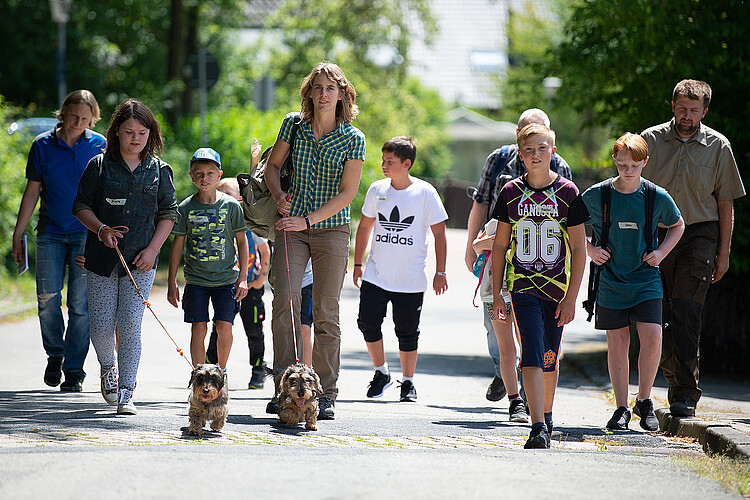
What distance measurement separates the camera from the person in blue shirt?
788 centimetres

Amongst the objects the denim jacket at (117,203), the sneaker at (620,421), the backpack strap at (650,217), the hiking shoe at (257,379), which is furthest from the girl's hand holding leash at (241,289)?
the backpack strap at (650,217)

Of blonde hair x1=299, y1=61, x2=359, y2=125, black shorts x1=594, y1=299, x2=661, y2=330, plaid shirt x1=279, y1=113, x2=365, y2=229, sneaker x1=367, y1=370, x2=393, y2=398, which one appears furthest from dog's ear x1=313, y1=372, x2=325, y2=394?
sneaker x1=367, y1=370, x2=393, y2=398

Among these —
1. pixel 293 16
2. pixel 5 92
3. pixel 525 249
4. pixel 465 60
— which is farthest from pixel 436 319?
pixel 465 60

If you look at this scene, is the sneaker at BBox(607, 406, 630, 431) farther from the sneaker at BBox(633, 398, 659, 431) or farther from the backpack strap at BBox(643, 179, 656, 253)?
the backpack strap at BBox(643, 179, 656, 253)

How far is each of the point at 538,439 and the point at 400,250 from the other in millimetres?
2625

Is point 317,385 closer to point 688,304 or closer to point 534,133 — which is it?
point 534,133

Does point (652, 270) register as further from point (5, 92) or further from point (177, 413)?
point (5, 92)

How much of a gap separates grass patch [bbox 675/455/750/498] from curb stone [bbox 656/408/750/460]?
0.11 m

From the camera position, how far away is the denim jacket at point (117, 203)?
6922 mm

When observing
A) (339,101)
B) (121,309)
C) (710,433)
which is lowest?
(710,433)

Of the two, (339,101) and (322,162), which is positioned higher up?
(339,101)

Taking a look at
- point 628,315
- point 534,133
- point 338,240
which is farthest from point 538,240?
point 338,240

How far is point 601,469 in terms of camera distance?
16.9 feet

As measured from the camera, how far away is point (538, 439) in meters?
5.95
